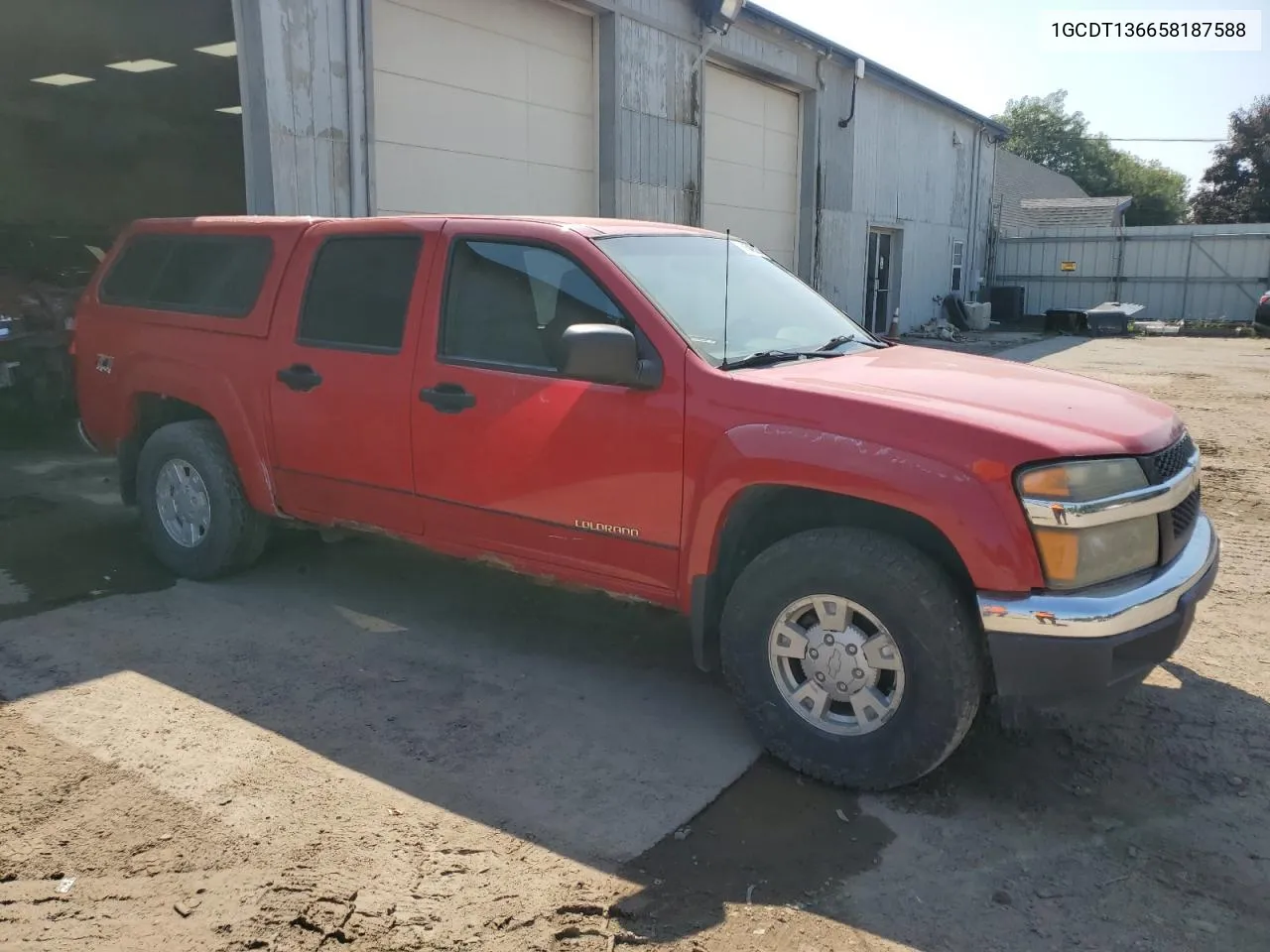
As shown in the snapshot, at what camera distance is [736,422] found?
361cm

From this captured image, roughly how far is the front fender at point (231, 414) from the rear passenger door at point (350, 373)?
0.11 meters

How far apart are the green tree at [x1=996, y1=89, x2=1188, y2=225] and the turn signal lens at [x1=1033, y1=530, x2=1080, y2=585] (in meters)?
77.1

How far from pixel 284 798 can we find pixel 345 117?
6871 mm

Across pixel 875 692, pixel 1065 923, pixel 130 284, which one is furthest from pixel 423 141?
pixel 1065 923

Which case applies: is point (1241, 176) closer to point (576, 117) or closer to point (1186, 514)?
point (576, 117)

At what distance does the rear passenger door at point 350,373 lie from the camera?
15.0ft

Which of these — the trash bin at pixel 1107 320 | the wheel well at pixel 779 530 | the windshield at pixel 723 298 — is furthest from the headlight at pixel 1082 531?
the trash bin at pixel 1107 320

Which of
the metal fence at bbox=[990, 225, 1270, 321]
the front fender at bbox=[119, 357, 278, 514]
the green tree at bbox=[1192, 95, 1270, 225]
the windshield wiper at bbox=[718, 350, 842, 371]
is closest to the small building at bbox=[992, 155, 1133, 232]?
the metal fence at bbox=[990, 225, 1270, 321]

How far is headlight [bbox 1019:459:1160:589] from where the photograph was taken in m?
3.11

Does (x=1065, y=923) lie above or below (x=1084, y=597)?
below

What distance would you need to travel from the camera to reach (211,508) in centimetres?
537

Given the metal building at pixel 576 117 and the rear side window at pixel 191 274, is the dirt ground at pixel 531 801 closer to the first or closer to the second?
the rear side window at pixel 191 274

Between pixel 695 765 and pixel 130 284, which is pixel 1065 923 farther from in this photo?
pixel 130 284

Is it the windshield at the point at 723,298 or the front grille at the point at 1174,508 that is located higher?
the windshield at the point at 723,298
